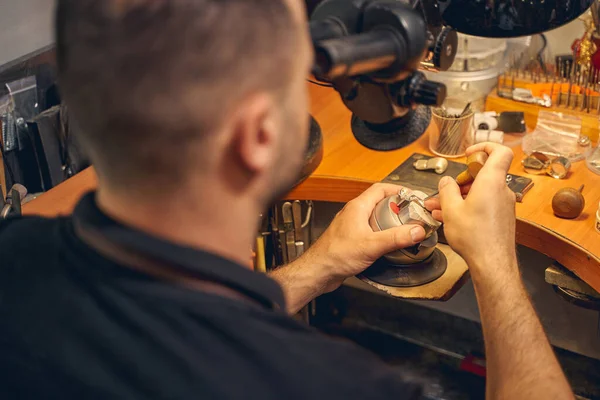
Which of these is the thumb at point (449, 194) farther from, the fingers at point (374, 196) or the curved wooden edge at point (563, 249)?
the curved wooden edge at point (563, 249)

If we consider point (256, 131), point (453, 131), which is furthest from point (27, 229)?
Result: point (453, 131)

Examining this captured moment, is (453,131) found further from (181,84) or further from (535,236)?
(181,84)

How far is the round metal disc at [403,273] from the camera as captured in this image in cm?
132

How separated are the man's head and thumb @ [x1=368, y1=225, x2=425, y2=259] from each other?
1.85 ft

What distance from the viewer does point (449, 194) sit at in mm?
1203

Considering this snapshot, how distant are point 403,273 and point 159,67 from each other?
79cm

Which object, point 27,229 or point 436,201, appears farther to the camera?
point 436,201

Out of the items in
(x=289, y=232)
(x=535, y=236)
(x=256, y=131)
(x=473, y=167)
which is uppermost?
(x=256, y=131)

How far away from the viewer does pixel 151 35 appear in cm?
64

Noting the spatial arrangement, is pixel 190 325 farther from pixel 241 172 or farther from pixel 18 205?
pixel 18 205

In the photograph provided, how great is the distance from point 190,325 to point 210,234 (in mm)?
119

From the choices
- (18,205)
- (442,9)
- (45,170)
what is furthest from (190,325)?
(45,170)

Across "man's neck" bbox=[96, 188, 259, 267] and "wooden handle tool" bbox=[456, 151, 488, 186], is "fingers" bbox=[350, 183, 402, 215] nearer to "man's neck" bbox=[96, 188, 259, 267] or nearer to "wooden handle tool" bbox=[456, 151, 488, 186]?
"wooden handle tool" bbox=[456, 151, 488, 186]

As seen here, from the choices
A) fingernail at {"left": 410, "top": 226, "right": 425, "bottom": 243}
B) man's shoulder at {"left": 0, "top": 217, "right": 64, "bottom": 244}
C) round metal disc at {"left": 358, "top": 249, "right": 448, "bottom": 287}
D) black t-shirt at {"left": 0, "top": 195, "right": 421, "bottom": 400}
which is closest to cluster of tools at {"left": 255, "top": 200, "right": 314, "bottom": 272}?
round metal disc at {"left": 358, "top": 249, "right": 448, "bottom": 287}
